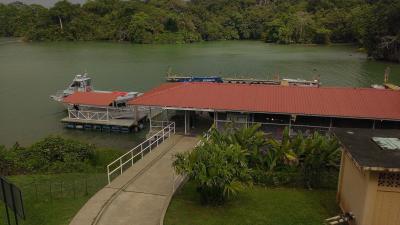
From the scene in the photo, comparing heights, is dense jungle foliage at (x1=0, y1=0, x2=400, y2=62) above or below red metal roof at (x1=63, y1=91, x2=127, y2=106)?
above

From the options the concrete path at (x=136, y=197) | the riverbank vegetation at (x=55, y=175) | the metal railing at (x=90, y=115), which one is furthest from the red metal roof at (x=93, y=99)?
the concrete path at (x=136, y=197)

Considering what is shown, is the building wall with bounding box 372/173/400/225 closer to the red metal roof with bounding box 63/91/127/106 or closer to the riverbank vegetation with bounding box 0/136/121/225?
the riverbank vegetation with bounding box 0/136/121/225

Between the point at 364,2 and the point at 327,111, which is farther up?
the point at 364,2

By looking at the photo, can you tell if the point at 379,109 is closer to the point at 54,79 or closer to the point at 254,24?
the point at 54,79

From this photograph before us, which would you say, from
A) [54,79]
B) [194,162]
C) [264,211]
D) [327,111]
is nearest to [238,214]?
[264,211]

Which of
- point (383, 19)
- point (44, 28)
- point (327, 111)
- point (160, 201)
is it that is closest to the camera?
point (160, 201)

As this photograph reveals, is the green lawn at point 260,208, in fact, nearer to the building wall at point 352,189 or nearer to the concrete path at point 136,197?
the concrete path at point 136,197

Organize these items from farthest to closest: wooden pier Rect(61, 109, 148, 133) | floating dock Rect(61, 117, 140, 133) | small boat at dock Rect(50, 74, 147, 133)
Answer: small boat at dock Rect(50, 74, 147, 133) < wooden pier Rect(61, 109, 148, 133) < floating dock Rect(61, 117, 140, 133)

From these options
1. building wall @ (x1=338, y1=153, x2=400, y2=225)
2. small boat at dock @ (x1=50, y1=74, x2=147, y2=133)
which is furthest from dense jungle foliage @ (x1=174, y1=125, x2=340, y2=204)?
small boat at dock @ (x1=50, y1=74, x2=147, y2=133)
